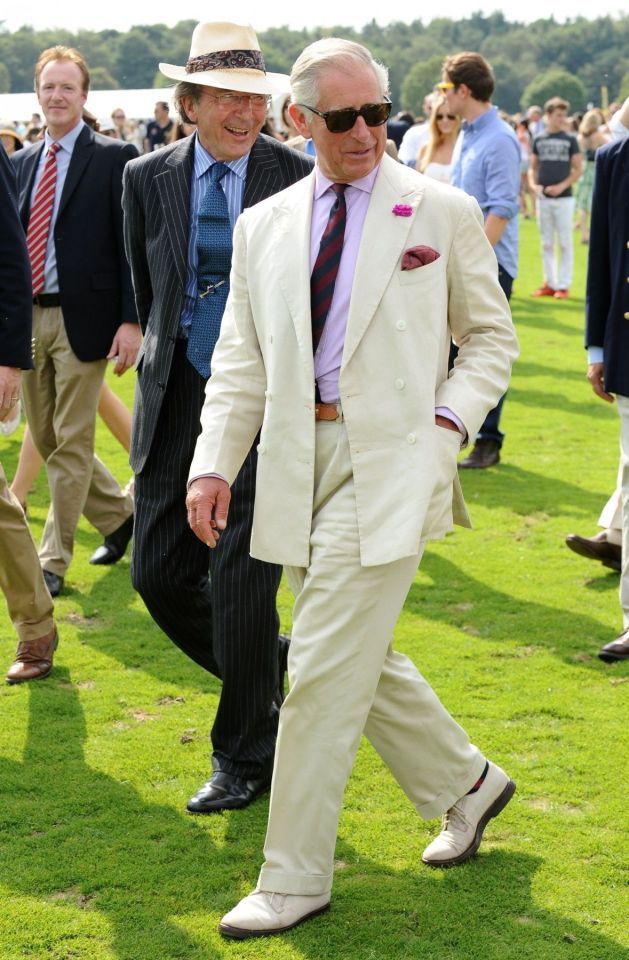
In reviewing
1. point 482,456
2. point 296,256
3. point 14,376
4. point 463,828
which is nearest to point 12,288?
point 14,376

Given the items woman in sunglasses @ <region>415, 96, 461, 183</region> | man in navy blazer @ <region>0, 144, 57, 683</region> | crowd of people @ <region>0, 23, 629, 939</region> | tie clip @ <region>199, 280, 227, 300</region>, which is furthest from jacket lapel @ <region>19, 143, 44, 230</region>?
woman in sunglasses @ <region>415, 96, 461, 183</region>

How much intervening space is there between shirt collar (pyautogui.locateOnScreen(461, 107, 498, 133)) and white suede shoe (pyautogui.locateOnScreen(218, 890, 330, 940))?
6.03 metres

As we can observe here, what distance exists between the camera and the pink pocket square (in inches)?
138

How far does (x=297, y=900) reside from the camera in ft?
12.0

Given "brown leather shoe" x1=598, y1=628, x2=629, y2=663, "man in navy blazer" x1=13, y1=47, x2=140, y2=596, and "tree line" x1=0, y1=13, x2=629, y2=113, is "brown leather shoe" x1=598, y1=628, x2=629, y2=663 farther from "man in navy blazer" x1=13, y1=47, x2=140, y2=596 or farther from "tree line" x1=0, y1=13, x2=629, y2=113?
"tree line" x1=0, y1=13, x2=629, y2=113

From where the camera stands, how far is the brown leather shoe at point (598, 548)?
688 centimetres

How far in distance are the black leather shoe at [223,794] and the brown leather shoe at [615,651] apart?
1.85 m

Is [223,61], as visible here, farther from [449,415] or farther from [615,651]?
[615,651]

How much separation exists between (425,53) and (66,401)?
520 ft

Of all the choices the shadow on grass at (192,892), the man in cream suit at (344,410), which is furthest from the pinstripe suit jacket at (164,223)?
the shadow on grass at (192,892)

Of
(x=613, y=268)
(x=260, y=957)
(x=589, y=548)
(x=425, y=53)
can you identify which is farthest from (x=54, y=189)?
(x=425, y=53)

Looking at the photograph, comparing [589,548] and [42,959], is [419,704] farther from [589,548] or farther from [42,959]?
[589,548]

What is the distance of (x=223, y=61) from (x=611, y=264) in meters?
2.12

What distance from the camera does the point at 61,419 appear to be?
6738 millimetres
